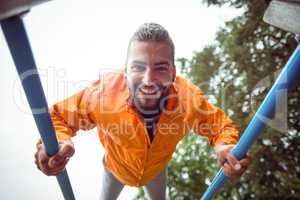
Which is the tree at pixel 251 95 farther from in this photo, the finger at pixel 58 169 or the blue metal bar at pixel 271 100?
the finger at pixel 58 169

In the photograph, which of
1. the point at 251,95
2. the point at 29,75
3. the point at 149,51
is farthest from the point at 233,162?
the point at 251,95

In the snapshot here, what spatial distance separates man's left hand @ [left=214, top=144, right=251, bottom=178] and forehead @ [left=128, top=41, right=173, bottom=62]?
394mm

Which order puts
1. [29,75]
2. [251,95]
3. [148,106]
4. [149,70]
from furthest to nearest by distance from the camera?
1. [251,95]
2. [148,106]
3. [149,70]
4. [29,75]

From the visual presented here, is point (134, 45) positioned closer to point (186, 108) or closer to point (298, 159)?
point (186, 108)

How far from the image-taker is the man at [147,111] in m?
1.41

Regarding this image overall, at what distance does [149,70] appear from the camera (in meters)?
1.40

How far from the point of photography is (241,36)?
2.95m

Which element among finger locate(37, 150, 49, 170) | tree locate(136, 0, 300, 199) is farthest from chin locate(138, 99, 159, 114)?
tree locate(136, 0, 300, 199)

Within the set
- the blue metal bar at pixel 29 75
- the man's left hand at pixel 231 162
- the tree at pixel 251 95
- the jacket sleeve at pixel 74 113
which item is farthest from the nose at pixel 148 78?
the tree at pixel 251 95

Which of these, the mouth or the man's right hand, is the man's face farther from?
the man's right hand

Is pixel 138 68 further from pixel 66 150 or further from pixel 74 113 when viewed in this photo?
pixel 66 150

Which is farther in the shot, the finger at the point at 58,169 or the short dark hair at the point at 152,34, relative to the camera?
the short dark hair at the point at 152,34

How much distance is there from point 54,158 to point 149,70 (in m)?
0.49

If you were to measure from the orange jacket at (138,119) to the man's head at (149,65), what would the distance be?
0.08 m
